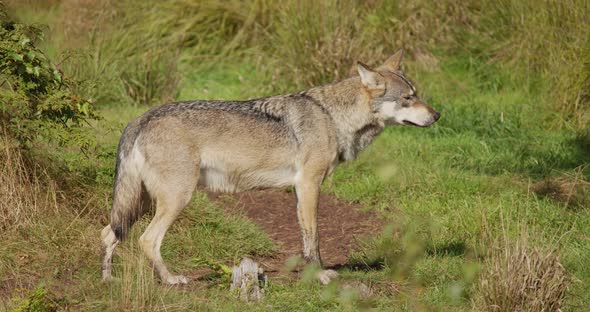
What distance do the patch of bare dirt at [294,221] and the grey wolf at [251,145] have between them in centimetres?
85

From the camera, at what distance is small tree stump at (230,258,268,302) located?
6.10 metres

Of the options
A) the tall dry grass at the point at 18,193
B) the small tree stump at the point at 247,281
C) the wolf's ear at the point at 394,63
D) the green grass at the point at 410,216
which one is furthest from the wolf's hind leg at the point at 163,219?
the wolf's ear at the point at 394,63

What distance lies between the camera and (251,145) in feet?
23.4

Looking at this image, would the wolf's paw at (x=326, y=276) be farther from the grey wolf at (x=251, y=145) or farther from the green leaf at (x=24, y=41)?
the green leaf at (x=24, y=41)

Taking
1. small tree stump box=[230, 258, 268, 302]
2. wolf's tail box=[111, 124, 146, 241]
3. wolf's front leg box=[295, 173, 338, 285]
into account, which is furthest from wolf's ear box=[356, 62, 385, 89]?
small tree stump box=[230, 258, 268, 302]

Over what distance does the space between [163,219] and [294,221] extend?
2407 mm

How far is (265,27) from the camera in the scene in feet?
46.0

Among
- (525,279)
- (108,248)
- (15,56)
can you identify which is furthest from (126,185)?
(525,279)

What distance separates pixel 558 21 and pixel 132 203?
22.3ft

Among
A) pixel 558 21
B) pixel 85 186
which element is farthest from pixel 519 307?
pixel 558 21

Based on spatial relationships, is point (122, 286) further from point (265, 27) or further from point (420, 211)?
point (265, 27)

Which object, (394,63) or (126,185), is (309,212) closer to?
(126,185)

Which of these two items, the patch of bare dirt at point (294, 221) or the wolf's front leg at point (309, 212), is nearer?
the wolf's front leg at point (309, 212)

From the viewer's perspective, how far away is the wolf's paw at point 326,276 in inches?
262
